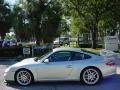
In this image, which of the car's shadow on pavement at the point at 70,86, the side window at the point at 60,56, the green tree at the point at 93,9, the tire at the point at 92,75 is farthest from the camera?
the green tree at the point at 93,9

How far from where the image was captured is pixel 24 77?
12.0 meters

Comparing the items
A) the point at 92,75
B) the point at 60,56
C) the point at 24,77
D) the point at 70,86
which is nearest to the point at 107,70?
the point at 92,75

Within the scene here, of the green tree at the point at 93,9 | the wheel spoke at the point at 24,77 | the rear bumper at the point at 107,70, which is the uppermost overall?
the green tree at the point at 93,9

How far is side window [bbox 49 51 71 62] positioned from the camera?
481 inches

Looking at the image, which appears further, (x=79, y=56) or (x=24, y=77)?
(x=79, y=56)

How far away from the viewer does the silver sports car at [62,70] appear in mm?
11977

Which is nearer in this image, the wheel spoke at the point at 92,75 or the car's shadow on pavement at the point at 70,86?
the car's shadow on pavement at the point at 70,86

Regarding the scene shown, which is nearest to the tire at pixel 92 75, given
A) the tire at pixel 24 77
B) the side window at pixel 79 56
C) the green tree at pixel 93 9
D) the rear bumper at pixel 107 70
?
the rear bumper at pixel 107 70

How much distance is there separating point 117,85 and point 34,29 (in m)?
18.8

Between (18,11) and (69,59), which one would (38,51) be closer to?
(18,11)

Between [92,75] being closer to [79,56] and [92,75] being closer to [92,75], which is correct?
[92,75]

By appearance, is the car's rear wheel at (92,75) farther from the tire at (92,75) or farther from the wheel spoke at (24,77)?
the wheel spoke at (24,77)

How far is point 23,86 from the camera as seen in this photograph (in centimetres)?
1203

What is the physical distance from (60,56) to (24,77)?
57.9 inches
